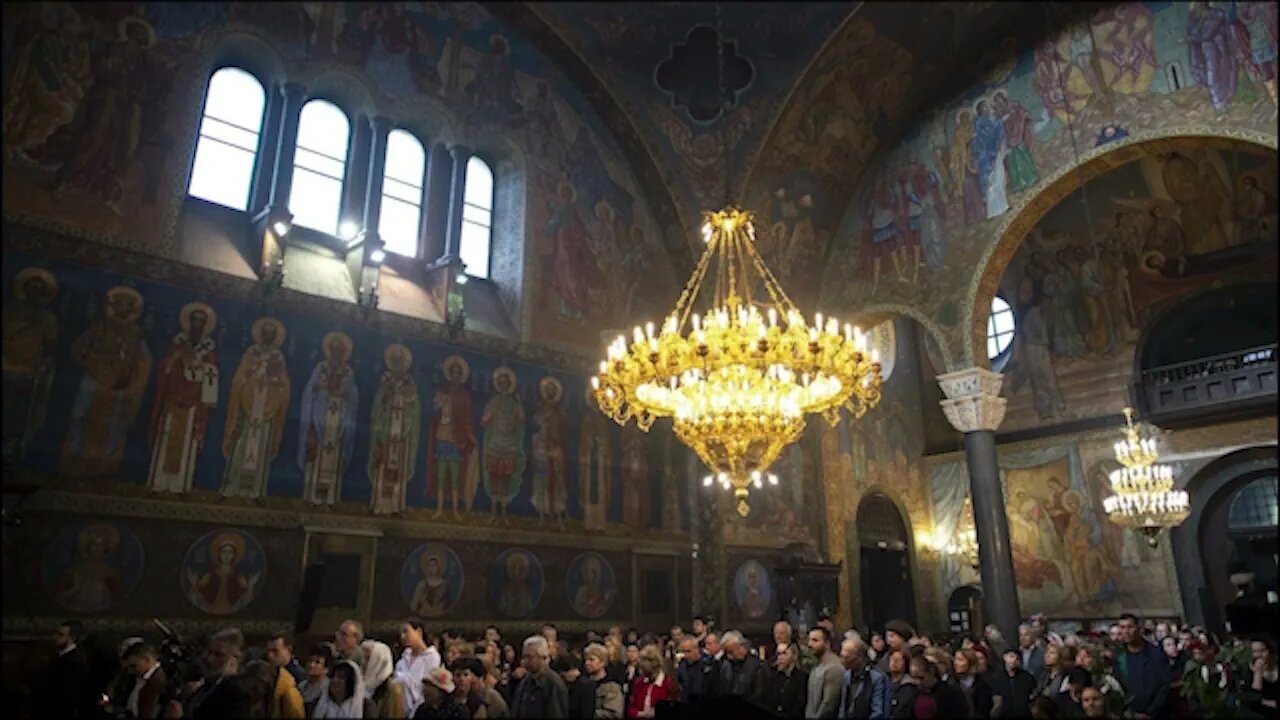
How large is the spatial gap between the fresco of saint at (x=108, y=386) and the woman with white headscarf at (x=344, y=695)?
504 cm

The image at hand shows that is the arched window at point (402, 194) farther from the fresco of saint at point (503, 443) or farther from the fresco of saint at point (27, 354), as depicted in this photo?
the fresco of saint at point (27, 354)

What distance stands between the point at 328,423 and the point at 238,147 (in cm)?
393

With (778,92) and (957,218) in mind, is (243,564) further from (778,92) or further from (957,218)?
(957,218)

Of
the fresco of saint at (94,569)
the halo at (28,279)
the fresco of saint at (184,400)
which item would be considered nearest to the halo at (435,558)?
the fresco of saint at (184,400)

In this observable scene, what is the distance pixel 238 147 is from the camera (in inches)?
438

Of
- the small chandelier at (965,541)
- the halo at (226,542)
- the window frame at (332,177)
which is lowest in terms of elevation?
the halo at (226,542)

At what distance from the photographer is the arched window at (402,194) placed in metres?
12.5

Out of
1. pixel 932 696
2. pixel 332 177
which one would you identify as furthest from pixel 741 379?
pixel 332 177

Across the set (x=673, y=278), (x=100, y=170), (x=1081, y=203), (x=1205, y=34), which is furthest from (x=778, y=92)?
(x=100, y=170)

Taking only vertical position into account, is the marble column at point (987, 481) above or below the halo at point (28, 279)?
below

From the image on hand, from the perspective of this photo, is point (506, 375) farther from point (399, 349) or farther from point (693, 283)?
point (693, 283)

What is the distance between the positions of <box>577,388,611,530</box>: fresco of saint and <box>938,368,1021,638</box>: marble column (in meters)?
5.38

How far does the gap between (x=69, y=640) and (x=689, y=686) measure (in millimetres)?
5466

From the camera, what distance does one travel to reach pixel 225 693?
16.3ft
